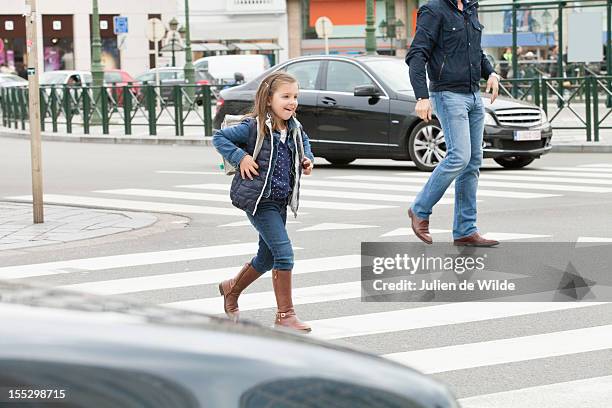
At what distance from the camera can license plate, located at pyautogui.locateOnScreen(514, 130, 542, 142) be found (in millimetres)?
16203

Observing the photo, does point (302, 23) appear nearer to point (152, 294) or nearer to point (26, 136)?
point (26, 136)

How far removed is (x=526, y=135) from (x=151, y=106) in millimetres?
11917

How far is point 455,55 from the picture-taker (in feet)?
29.2

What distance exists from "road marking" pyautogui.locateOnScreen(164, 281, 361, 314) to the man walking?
1254 mm

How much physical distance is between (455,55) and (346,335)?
2908 millimetres

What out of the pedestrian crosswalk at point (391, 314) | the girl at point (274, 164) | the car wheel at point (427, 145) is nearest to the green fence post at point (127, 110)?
the car wheel at point (427, 145)

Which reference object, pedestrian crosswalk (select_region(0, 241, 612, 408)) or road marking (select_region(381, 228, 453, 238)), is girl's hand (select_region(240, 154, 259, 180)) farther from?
road marking (select_region(381, 228, 453, 238))

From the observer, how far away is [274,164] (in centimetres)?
649

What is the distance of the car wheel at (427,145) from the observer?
16.4 meters

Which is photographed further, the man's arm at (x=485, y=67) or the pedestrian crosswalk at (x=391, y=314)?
the man's arm at (x=485, y=67)

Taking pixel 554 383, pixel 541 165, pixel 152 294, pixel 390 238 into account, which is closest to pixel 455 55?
pixel 390 238

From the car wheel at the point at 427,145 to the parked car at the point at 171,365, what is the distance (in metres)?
14.4

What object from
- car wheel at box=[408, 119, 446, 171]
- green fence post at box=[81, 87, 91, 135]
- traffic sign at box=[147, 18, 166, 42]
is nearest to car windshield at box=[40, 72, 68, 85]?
traffic sign at box=[147, 18, 166, 42]

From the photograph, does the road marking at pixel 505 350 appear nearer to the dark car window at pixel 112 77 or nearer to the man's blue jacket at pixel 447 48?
the man's blue jacket at pixel 447 48
